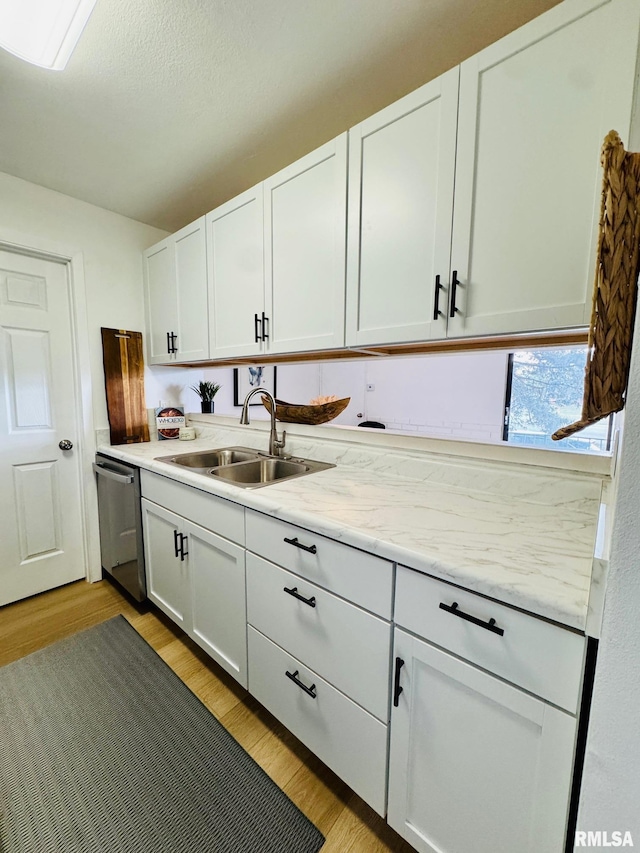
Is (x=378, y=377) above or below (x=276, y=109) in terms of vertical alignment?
below

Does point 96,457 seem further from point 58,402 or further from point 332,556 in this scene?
point 332,556

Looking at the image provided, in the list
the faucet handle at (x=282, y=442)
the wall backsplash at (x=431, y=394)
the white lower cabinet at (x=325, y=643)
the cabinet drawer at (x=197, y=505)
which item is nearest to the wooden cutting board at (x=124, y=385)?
the cabinet drawer at (x=197, y=505)

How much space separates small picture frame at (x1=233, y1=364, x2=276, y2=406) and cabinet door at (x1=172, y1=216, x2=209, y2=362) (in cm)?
78

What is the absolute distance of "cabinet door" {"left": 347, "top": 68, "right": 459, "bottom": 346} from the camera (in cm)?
106

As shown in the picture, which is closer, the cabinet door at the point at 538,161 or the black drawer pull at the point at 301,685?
the cabinet door at the point at 538,161

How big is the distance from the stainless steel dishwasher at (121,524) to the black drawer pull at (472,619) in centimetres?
168

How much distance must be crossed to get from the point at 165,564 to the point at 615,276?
1957mm

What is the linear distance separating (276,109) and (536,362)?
9.04ft

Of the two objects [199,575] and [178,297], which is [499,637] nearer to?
[199,575]

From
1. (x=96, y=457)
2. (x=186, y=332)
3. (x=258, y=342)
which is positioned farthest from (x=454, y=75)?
(x=96, y=457)

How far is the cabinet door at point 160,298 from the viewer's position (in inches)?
86.3

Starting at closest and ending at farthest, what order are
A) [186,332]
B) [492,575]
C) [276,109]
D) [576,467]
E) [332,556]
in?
1. [492,575]
2. [332,556]
3. [576,467]
4. [276,109]
5. [186,332]

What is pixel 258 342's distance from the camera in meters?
1.68

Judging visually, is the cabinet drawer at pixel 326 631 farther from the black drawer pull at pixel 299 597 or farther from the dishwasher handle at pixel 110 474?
the dishwasher handle at pixel 110 474
